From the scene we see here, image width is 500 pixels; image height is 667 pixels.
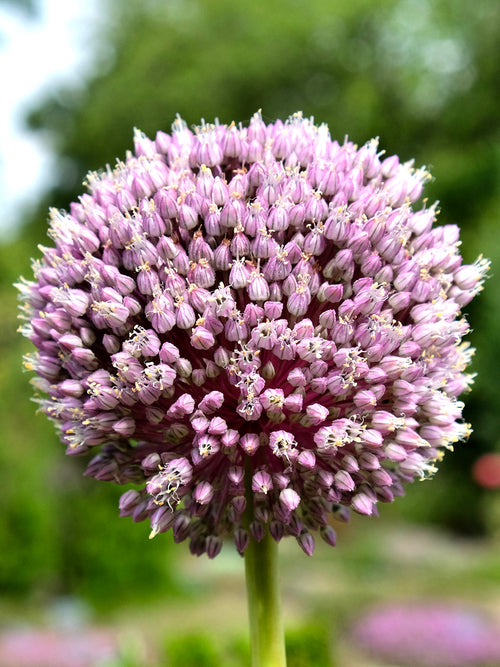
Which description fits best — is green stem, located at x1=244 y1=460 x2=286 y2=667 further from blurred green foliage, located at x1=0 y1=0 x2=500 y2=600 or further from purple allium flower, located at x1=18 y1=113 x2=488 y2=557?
blurred green foliage, located at x1=0 y1=0 x2=500 y2=600

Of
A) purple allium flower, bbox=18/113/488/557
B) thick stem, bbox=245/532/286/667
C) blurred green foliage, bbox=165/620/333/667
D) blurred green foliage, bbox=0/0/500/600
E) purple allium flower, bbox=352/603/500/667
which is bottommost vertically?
purple allium flower, bbox=352/603/500/667

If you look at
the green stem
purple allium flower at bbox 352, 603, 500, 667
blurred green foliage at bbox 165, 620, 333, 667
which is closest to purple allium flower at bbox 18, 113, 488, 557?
the green stem

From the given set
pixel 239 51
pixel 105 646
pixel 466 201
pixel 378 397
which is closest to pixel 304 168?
pixel 378 397

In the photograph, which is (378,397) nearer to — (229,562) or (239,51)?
(229,562)

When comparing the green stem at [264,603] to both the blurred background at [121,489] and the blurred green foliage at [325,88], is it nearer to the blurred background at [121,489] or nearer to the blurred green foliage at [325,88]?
the blurred background at [121,489]

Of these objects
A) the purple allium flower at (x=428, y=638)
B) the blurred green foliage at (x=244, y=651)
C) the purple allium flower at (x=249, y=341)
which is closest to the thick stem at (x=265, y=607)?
the purple allium flower at (x=249, y=341)

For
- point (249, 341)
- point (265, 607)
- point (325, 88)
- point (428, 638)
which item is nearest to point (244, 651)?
point (265, 607)
